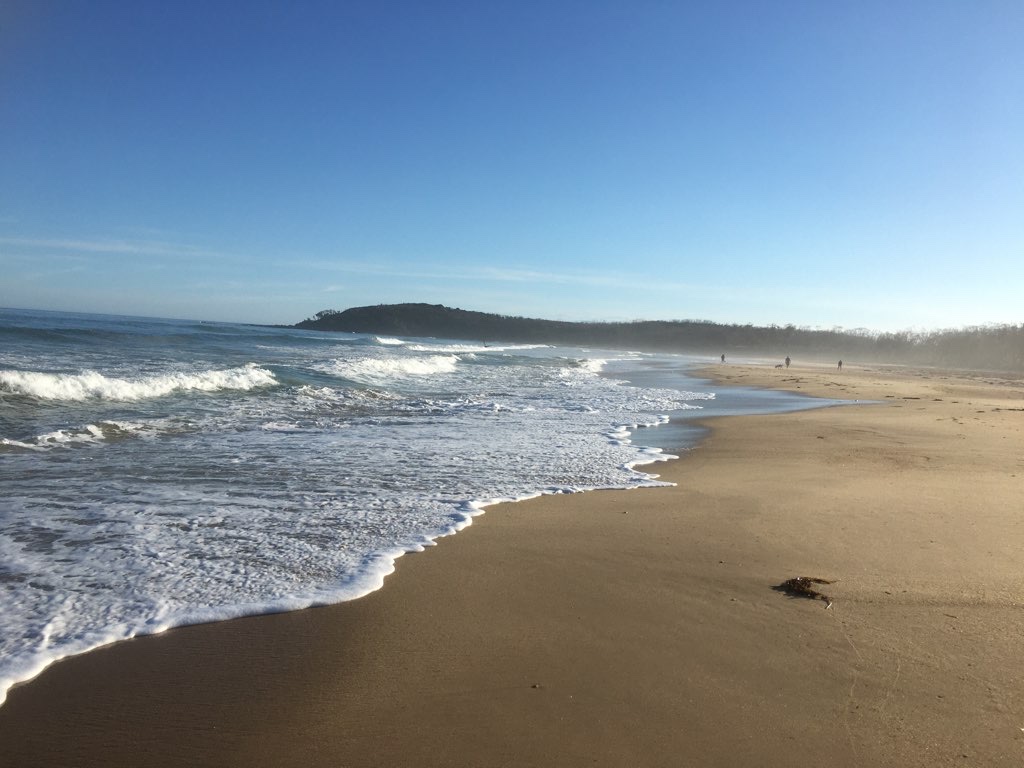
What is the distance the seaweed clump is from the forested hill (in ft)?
237

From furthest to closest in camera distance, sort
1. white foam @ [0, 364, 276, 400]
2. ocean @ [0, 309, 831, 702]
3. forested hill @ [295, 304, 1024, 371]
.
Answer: forested hill @ [295, 304, 1024, 371] < white foam @ [0, 364, 276, 400] < ocean @ [0, 309, 831, 702]

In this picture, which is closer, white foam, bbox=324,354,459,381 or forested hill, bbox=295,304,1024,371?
white foam, bbox=324,354,459,381

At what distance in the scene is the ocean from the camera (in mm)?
3857

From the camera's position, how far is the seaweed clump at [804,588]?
3947 millimetres

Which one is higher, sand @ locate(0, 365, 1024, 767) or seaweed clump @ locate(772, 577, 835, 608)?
seaweed clump @ locate(772, 577, 835, 608)

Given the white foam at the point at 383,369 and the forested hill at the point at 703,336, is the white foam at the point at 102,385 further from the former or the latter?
the forested hill at the point at 703,336

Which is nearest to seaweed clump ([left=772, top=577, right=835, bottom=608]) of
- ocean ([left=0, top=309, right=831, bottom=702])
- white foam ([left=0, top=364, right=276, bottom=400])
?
ocean ([left=0, top=309, right=831, bottom=702])

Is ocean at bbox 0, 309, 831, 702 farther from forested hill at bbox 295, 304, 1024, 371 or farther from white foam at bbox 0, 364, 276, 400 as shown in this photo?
forested hill at bbox 295, 304, 1024, 371

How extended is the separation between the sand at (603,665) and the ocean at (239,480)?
15.2 inches

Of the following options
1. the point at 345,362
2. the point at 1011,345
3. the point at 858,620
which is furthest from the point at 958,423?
the point at 1011,345

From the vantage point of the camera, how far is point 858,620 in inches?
143

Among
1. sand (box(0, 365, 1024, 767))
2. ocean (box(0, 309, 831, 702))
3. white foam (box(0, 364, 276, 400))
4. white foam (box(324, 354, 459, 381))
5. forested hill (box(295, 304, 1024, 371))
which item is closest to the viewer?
sand (box(0, 365, 1024, 767))

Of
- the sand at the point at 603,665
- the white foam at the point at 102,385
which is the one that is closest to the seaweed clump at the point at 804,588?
the sand at the point at 603,665

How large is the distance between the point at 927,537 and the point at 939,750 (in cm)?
303
